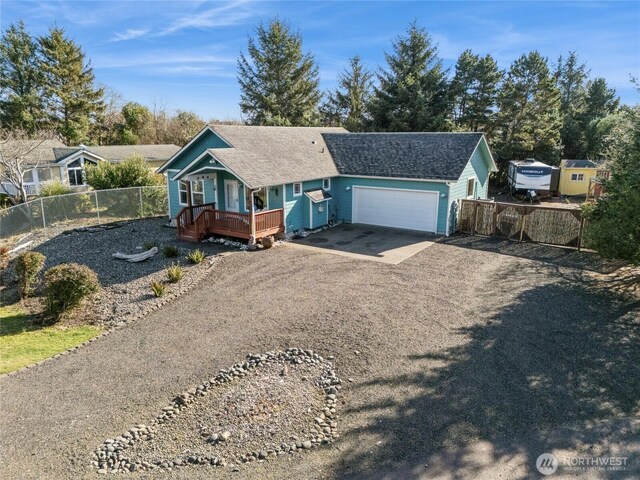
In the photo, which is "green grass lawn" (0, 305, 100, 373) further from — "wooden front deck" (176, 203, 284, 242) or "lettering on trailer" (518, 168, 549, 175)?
"lettering on trailer" (518, 168, 549, 175)

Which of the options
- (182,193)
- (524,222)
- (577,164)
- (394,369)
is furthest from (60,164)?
(577,164)

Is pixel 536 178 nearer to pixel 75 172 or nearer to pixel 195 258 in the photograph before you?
pixel 195 258

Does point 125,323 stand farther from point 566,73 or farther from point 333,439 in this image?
point 566,73

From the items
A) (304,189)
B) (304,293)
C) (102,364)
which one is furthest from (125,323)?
(304,189)

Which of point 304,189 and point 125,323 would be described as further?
point 304,189

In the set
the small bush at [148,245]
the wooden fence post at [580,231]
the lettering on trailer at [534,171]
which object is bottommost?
the small bush at [148,245]

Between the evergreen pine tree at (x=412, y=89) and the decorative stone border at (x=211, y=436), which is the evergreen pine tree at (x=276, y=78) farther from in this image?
the decorative stone border at (x=211, y=436)

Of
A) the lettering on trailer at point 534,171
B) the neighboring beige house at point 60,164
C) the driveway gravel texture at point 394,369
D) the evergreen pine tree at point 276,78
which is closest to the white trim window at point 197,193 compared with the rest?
the driveway gravel texture at point 394,369
